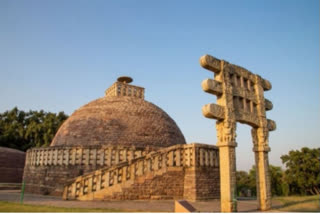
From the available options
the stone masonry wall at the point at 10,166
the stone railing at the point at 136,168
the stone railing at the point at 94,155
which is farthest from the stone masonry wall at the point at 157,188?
the stone masonry wall at the point at 10,166

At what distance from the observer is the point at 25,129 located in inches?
1233

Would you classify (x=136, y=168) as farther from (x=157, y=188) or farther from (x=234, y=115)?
(x=234, y=115)

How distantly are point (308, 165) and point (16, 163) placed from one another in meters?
25.6

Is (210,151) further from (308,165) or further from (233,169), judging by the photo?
(308,165)

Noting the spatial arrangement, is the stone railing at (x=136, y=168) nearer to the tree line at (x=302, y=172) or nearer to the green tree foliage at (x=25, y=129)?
the tree line at (x=302, y=172)

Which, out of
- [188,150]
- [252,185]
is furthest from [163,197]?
[252,185]

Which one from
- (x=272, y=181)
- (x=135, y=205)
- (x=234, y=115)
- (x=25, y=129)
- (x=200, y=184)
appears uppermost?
(x=25, y=129)

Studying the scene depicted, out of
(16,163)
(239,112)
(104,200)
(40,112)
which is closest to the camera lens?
(239,112)

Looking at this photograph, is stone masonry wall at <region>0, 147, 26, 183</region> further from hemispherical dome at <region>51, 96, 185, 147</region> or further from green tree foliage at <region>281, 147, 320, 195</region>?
green tree foliage at <region>281, 147, 320, 195</region>

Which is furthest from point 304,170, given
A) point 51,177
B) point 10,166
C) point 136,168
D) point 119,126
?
point 10,166

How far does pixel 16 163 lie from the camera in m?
21.8

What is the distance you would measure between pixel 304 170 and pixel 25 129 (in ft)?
99.8

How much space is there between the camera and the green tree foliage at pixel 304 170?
77.7 feet

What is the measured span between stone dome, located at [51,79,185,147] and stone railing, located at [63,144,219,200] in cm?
448
